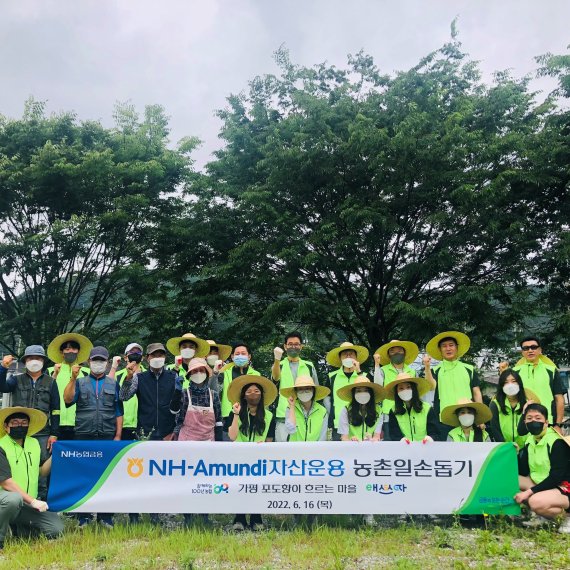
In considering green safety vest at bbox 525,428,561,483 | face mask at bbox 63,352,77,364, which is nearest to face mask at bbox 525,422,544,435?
green safety vest at bbox 525,428,561,483

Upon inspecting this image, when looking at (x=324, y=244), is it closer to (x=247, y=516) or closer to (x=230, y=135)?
(x=230, y=135)

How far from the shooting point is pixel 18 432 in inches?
232

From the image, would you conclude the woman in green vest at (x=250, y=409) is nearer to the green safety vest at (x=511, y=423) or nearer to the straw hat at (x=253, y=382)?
the straw hat at (x=253, y=382)

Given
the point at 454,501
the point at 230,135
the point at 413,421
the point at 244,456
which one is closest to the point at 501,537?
the point at 454,501

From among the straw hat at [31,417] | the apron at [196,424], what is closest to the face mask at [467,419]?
the apron at [196,424]

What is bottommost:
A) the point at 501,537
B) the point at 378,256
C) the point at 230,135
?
the point at 501,537

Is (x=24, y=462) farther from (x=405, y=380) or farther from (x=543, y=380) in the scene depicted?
(x=543, y=380)

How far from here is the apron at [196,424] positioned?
20.9 feet

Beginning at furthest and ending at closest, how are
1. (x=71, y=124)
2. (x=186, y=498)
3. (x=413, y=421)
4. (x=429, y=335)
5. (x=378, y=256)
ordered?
(x=71, y=124) → (x=378, y=256) → (x=429, y=335) → (x=413, y=421) → (x=186, y=498)

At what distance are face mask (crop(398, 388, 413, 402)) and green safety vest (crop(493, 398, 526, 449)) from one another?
3.70 ft

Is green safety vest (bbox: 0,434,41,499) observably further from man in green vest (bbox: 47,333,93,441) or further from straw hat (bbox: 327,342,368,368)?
straw hat (bbox: 327,342,368,368)

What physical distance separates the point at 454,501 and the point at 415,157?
761 centimetres

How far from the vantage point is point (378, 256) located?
13344mm

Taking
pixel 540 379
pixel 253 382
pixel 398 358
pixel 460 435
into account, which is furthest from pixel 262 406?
pixel 540 379
